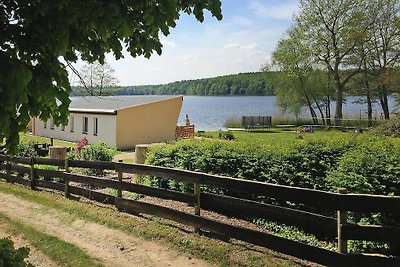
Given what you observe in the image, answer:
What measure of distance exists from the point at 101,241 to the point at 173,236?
1223mm

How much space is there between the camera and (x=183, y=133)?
102 ft

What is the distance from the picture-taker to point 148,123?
27.6m

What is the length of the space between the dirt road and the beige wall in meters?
17.3

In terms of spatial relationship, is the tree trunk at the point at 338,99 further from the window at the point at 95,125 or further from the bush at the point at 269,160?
the bush at the point at 269,160

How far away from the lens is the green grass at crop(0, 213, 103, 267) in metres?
5.72

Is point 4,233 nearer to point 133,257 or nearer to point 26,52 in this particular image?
point 133,257

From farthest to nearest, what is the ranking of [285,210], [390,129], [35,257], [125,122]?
[125,122] → [390,129] → [35,257] → [285,210]

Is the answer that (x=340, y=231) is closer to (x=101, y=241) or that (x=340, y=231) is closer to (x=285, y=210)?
(x=285, y=210)

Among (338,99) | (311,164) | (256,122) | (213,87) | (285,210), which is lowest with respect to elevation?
(285,210)

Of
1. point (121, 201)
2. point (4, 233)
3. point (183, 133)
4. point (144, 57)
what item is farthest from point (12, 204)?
point (183, 133)

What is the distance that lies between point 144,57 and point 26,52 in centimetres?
112

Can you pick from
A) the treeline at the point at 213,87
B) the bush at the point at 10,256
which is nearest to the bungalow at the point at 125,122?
the bush at the point at 10,256

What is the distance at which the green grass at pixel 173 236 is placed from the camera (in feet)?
18.0

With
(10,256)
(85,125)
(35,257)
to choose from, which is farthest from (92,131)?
(10,256)
